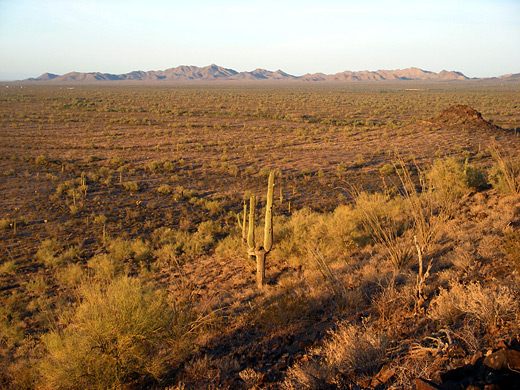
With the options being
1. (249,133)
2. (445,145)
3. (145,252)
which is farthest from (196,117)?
(145,252)

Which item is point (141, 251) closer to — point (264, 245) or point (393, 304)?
point (264, 245)

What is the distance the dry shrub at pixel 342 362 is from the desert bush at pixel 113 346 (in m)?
2.04

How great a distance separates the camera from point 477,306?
169 inches

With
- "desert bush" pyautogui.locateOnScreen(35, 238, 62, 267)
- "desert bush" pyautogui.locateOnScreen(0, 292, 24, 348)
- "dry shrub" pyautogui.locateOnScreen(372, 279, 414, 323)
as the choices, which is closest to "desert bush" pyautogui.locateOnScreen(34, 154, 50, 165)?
"desert bush" pyautogui.locateOnScreen(35, 238, 62, 267)

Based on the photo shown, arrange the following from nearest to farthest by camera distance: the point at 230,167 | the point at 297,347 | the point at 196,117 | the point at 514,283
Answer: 1. the point at 514,283
2. the point at 297,347
3. the point at 230,167
4. the point at 196,117

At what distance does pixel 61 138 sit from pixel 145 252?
80.3ft

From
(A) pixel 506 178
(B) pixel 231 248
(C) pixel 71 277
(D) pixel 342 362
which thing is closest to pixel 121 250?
(C) pixel 71 277

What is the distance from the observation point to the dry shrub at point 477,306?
13.6ft

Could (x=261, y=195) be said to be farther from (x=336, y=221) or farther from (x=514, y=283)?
(x=514, y=283)

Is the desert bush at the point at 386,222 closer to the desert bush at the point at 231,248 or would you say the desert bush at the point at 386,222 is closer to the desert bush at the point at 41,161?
the desert bush at the point at 231,248

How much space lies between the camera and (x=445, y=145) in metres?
25.7

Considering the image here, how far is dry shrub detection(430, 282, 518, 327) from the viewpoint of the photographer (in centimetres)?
414

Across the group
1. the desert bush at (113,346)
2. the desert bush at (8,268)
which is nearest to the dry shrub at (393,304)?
the desert bush at (113,346)

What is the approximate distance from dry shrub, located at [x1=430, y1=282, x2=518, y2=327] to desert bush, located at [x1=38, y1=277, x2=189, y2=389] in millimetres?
3790
